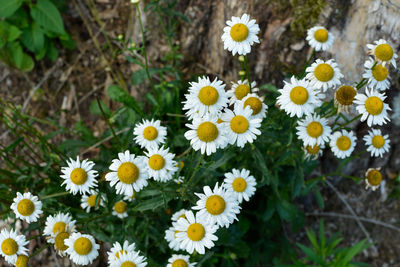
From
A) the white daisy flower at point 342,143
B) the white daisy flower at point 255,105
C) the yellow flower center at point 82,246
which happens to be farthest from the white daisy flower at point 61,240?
the white daisy flower at point 342,143

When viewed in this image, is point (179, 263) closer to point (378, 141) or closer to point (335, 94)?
point (335, 94)

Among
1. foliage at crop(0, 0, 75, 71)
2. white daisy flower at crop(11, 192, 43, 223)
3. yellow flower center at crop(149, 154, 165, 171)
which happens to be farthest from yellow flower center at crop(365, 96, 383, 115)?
foliage at crop(0, 0, 75, 71)

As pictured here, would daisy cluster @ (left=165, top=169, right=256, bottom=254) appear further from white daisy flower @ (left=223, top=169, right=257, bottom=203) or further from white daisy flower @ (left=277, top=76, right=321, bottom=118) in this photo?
white daisy flower @ (left=277, top=76, right=321, bottom=118)

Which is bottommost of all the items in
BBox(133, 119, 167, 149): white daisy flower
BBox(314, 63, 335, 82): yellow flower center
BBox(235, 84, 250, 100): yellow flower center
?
BBox(314, 63, 335, 82): yellow flower center

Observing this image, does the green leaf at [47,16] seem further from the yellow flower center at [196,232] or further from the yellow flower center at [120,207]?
the yellow flower center at [196,232]

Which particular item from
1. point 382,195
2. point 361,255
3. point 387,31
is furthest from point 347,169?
point 387,31

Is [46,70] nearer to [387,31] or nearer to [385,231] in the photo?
[387,31]

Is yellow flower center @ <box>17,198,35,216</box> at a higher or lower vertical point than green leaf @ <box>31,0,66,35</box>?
lower

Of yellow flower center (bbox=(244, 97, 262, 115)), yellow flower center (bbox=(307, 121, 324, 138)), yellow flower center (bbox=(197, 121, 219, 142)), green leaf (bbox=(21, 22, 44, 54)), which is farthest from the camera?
green leaf (bbox=(21, 22, 44, 54))
